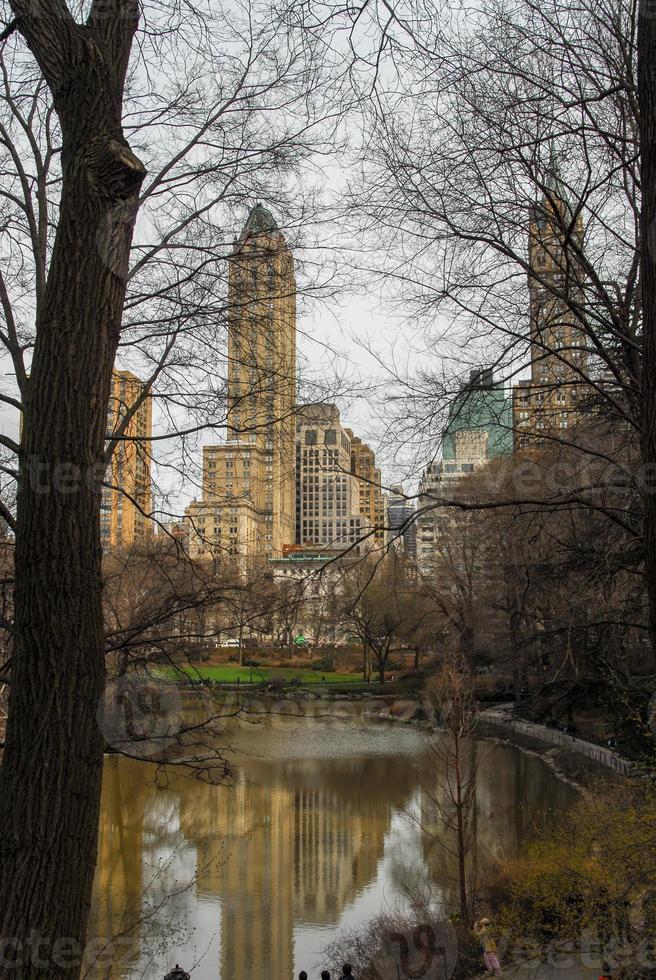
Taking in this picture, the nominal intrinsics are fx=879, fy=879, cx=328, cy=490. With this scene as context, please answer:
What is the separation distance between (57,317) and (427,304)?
327 cm

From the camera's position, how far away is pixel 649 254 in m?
3.33

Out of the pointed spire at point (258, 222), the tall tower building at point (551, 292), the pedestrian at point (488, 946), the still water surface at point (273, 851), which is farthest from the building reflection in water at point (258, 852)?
the pointed spire at point (258, 222)

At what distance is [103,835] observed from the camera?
52.5 feet

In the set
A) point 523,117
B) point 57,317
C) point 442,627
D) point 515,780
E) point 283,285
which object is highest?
point 523,117

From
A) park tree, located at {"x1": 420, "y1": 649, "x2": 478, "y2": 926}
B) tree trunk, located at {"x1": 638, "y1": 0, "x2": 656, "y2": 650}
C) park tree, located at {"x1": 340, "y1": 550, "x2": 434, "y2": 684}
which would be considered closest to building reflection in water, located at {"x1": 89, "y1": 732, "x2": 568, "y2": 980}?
park tree, located at {"x1": 420, "y1": 649, "x2": 478, "y2": 926}

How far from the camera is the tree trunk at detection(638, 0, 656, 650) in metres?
3.19

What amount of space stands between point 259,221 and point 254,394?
1.05m

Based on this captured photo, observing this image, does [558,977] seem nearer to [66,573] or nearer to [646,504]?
[646,504]

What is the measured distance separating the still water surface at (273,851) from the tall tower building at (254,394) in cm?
222

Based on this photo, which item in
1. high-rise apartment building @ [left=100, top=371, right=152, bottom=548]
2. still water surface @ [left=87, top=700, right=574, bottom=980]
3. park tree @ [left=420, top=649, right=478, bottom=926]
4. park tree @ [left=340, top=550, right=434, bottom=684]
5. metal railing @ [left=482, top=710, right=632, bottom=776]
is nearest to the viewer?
high-rise apartment building @ [left=100, top=371, right=152, bottom=548]

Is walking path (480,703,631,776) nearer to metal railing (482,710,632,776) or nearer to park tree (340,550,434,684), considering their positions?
metal railing (482,710,632,776)

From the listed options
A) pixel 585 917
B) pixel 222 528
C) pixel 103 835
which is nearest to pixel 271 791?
pixel 103 835

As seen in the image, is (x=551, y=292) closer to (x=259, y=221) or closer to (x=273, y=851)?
(x=259, y=221)

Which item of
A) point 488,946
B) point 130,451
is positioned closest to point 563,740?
point 488,946
